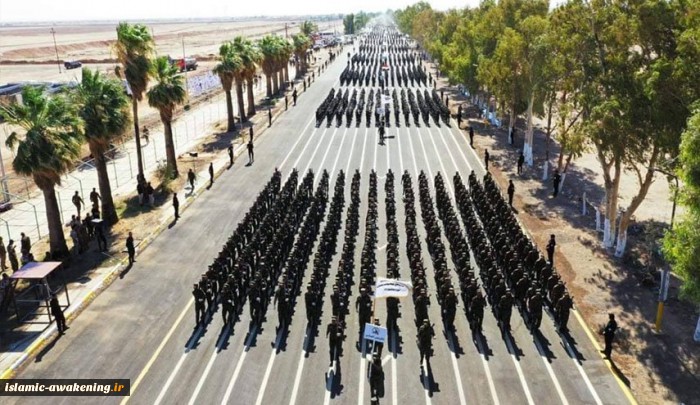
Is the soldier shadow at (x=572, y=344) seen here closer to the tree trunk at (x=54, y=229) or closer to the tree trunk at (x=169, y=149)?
the tree trunk at (x=54, y=229)

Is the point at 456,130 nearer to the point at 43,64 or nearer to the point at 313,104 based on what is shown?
the point at 313,104

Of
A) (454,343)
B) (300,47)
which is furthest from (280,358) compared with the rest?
(300,47)

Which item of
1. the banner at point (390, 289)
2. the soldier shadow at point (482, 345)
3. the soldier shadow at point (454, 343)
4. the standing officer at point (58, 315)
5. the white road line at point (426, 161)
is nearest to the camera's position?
the banner at point (390, 289)

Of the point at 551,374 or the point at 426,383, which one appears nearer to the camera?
the point at 426,383

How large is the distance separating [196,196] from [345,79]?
1884 inches

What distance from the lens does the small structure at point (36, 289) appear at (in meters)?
16.4

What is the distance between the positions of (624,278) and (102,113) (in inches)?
849

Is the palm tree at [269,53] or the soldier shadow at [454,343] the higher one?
the palm tree at [269,53]

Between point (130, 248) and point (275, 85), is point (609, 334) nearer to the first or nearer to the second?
point (130, 248)

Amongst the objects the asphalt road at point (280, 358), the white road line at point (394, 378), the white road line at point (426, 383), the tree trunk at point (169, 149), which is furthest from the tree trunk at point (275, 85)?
the white road line at point (426, 383)

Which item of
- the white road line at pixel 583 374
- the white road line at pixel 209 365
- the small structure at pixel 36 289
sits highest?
the small structure at pixel 36 289

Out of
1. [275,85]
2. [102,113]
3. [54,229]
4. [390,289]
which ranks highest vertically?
[102,113]

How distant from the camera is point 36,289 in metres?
18.5

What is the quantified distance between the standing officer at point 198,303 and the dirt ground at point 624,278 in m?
11.7
